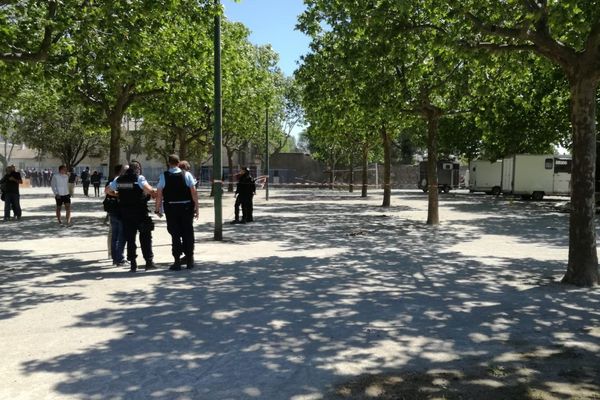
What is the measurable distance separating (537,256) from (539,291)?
349 cm

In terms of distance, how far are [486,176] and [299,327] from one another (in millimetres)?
37279

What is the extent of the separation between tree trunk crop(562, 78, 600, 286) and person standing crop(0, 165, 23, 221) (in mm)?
15180

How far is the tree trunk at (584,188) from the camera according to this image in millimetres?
7438

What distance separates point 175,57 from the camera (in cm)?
1483

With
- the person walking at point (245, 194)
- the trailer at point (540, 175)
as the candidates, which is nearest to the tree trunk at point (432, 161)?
the person walking at point (245, 194)

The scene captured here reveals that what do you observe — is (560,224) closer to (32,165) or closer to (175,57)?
(175,57)

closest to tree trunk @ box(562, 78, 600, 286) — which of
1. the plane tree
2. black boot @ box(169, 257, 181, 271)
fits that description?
the plane tree

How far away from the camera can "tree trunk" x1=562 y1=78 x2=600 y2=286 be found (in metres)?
7.44

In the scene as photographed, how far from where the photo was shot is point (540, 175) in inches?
1286

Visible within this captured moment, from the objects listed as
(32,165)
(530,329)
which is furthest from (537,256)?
(32,165)

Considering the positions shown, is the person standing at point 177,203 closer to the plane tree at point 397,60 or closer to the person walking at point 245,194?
the plane tree at point 397,60

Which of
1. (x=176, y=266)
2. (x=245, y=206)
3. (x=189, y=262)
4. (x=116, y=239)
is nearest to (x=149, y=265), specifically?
(x=176, y=266)

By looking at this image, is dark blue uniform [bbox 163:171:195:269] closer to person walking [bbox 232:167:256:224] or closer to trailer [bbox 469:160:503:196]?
person walking [bbox 232:167:256:224]

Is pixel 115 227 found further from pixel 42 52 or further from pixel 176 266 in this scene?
pixel 42 52
